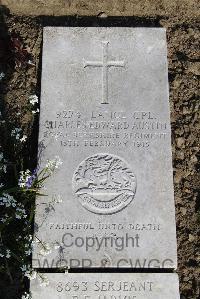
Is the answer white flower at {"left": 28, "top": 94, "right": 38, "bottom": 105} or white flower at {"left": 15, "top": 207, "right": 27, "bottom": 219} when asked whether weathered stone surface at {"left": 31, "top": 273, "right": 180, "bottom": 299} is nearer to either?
white flower at {"left": 15, "top": 207, "right": 27, "bottom": 219}

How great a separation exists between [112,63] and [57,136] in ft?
3.05

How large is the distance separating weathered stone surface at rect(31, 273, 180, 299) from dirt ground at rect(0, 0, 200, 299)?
12.8 inches

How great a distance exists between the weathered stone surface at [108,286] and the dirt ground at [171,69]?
326 millimetres

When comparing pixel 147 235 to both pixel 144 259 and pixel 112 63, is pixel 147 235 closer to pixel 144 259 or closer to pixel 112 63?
pixel 144 259

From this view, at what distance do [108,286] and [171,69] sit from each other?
229cm

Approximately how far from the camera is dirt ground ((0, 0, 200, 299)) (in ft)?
15.8

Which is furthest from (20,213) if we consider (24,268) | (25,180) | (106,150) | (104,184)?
(106,150)

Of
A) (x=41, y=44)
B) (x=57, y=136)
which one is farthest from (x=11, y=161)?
(x=41, y=44)

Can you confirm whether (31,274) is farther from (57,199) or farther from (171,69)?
(171,69)

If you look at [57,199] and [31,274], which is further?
[57,199]

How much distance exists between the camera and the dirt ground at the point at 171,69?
4.80 meters

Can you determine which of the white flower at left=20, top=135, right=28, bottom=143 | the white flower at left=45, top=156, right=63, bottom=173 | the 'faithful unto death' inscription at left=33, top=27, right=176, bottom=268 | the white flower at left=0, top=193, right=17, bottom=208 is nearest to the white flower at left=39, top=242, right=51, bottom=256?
the 'faithful unto death' inscription at left=33, top=27, right=176, bottom=268

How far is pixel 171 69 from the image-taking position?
5.22 metres

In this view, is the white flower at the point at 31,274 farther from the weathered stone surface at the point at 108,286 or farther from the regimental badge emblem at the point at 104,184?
the regimental badge emblem at the point at 104,184
